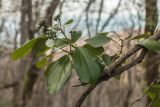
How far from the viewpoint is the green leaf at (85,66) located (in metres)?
0.87

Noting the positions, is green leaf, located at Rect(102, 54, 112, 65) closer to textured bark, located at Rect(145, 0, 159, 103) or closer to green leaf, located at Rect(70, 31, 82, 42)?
green leaf, located at Rect(70, 31, 82, 42)

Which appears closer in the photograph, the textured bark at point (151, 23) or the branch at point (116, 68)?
the branch at point (116, 68)

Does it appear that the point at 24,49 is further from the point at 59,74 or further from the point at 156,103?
the point at 156,103

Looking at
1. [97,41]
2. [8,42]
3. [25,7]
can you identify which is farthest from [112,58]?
[8,42]

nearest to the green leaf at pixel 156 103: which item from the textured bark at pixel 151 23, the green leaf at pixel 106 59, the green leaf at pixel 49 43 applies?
the green leaf at pixel 106 59

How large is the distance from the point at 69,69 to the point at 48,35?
3.7 inches

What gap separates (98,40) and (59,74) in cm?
11

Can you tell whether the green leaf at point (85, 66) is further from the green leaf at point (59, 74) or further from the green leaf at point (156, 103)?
the green leaf at point (156, 103)

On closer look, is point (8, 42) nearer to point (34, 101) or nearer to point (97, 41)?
point (34, 101)

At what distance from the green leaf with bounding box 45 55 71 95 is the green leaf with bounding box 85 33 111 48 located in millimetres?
65

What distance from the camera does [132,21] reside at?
720 centimetres

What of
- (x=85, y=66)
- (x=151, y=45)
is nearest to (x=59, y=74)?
(x=85, y=66)

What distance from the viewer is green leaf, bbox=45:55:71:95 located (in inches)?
36.1

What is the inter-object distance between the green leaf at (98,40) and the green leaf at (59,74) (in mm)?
65
